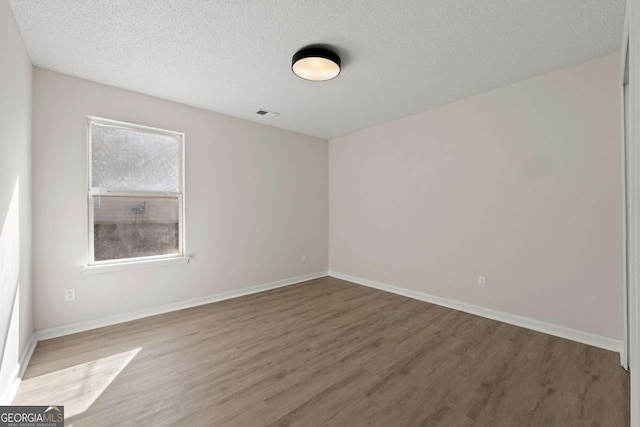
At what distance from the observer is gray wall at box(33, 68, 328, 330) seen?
2646mm

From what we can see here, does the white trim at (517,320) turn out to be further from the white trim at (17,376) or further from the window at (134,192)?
the white trim at (17,376)

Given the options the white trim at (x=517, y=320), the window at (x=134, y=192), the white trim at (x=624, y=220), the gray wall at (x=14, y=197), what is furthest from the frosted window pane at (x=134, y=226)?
the white trim at (x=624, y=220)

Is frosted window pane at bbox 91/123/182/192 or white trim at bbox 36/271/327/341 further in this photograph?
frosted window pane at bbox 91/123/182/192

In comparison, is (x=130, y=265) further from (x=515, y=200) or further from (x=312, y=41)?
(x=515, y=200)

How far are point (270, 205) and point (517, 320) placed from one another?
3.54 metres

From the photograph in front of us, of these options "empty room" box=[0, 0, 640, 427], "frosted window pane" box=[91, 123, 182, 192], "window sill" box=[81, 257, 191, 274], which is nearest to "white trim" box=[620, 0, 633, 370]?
"empty room" box=[0, 0, 640, 427]

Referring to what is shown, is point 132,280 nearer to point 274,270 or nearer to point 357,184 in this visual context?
point 274,270

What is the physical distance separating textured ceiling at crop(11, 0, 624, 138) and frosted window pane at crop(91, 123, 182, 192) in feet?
1.74

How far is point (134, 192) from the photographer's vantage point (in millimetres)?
3131

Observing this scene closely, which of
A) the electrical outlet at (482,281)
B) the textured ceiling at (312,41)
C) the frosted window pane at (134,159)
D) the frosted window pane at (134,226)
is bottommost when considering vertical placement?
the electrical outlet at (482,281)

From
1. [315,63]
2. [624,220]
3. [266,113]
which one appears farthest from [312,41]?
[624,220]

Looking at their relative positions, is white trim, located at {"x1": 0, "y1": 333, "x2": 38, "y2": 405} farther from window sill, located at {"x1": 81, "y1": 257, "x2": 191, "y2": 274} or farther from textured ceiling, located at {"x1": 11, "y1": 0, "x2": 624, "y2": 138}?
textured ceiling, located at {"x1": 11, "y1": 0, "x2": 624, "y2": 138}

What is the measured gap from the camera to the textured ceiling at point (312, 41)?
1880 millimetres

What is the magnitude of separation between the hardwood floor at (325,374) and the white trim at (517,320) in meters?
0.12
